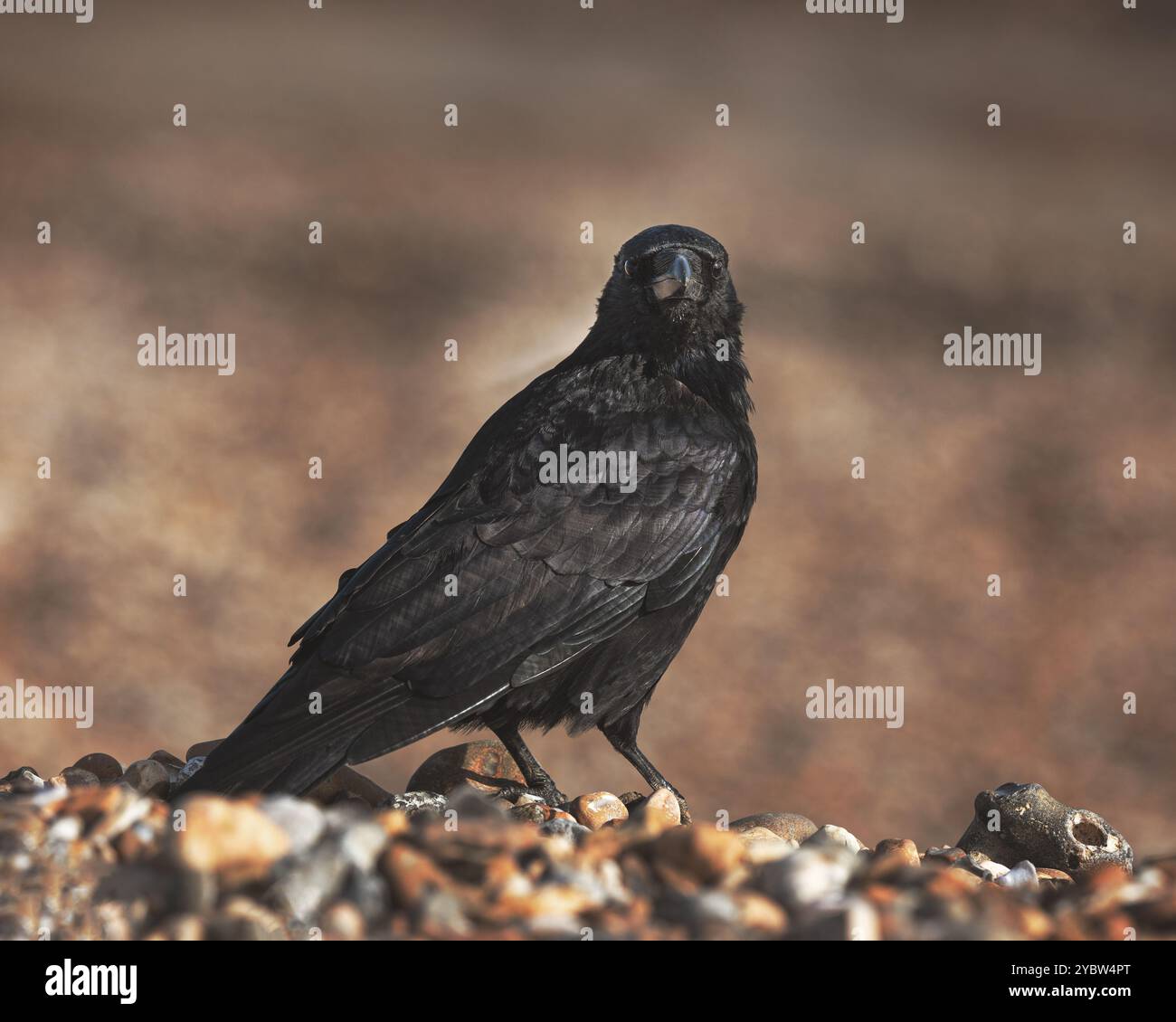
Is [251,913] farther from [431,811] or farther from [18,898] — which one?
[431,811]

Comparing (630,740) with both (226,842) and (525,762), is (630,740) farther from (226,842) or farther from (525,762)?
(226,842)

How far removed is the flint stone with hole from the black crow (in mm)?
1243

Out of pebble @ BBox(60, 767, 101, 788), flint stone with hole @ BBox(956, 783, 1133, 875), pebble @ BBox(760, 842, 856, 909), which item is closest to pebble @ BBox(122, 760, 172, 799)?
pebble @ BBox(60, 767, 101, 788)

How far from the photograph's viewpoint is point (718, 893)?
2.60 metres

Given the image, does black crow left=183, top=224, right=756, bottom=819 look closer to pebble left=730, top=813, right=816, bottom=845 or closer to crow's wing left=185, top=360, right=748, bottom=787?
crow's wing left=185, top=360, right=748, bottom=787

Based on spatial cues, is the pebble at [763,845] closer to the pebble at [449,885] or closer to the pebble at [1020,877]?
the pebble at [449,885]

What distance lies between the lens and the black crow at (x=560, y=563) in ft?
13.2

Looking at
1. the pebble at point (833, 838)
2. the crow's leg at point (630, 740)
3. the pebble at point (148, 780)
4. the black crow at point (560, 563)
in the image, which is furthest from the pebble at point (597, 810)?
the pebble at point (148, 780)

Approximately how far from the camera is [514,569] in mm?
4398

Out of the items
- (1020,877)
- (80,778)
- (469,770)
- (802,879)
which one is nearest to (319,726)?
(469,770)

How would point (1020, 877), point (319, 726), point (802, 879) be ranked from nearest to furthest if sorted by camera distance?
point (802, 879), point (1020, 877), point (319, 726)

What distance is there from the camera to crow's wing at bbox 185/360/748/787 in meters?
4.04

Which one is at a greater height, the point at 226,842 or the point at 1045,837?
A: the point at 226,842

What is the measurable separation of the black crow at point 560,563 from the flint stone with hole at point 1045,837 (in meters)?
1.24
